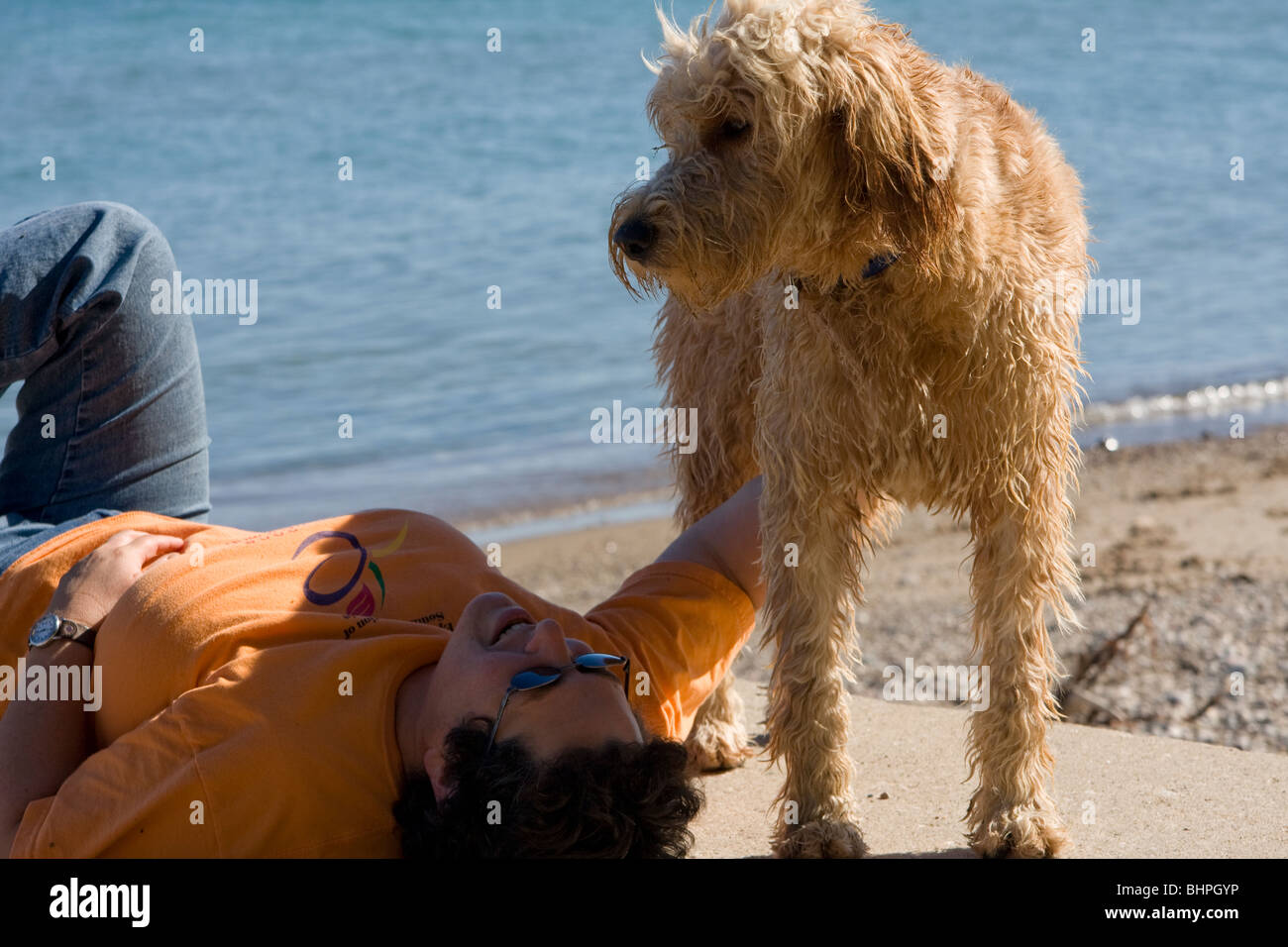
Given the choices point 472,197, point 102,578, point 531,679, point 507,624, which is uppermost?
point 472,197

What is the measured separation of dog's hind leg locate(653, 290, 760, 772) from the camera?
14.9ft

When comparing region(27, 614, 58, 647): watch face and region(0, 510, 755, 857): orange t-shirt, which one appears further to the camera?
region(27, 614, 58, 647): watch face

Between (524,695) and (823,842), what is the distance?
3.82 feet

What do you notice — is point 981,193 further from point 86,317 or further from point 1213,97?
point 1213,97

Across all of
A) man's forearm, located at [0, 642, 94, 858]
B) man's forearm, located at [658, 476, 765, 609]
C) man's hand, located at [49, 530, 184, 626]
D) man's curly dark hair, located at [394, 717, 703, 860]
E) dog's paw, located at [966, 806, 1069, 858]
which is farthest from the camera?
man's forearm, located at [658, 476, 765, 609]

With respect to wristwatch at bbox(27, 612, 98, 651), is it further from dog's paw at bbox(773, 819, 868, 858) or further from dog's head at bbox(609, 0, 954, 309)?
dog's paw at bbox(773, 819, 868, 858)

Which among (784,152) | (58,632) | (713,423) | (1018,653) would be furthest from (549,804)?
(713,423)

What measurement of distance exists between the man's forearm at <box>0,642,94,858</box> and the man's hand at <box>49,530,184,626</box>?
0.18 meters

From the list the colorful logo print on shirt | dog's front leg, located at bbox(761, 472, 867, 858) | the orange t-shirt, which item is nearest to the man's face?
the orange t-shirt

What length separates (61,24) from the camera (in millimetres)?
23500

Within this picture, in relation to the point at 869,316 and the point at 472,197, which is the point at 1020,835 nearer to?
the point at 869,316

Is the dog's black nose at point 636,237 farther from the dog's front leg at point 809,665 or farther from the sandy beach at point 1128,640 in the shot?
the sandy beach at point 1128,640

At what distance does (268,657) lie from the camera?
3195mm

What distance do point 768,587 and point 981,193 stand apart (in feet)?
4.20
